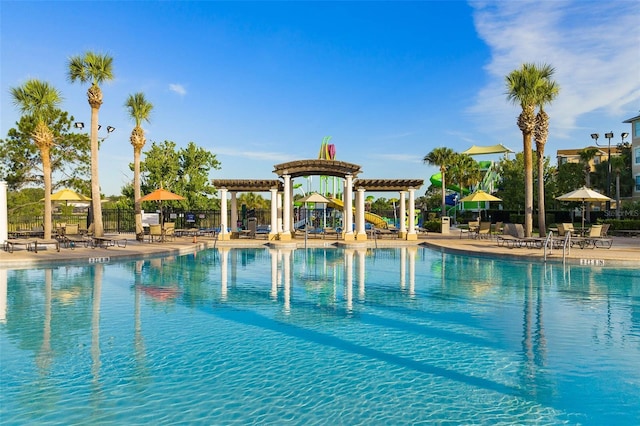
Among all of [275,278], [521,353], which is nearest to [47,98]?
[275,278]

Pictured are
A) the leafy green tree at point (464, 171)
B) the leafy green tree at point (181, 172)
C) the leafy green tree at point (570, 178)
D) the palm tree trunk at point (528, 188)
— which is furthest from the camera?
the leafy green tree at point (464, 171)

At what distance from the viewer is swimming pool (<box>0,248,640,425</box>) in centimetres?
487

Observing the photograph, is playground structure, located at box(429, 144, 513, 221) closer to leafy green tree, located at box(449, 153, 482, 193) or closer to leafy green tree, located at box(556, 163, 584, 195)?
leafy green tree, located at box(449, 153, 482, 193)

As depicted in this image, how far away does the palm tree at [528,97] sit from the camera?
24219mm

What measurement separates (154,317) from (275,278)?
17.9 ft

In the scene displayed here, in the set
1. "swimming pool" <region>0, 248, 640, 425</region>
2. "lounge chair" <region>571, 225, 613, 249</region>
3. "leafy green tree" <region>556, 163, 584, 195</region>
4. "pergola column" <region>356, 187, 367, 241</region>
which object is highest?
"leafy green tree" <region>556, 163, 584, 195</region>

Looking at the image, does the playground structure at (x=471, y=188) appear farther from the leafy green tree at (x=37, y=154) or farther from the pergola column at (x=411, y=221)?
the leafy green tree at (x=37, y=154)

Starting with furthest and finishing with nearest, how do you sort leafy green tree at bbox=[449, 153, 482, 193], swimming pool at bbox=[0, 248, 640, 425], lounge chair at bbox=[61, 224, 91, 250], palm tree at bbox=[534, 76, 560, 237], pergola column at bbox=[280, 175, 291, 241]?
leafy green tree at bbox=[449, 153, 482, 193] < pergola column at bbox=[280, 175, 291, 241] < palm tree at bbox=[534, 76, 560, 237] < lounge chair at bbox=[61, 224, 91, 250] < swimming pool at bbox=[0, 248, 640, 425]

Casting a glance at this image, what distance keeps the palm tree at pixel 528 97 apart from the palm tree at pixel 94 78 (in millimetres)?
22558

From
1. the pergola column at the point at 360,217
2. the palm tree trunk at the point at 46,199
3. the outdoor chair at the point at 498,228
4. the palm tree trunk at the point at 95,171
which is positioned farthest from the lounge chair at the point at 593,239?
the palm tree trunk at the point at 46,199

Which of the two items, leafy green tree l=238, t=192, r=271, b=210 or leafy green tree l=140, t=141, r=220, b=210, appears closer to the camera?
leafy green tree l=140, t=141, r=220, b=210

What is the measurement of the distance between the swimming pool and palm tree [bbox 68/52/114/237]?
41.9 feet

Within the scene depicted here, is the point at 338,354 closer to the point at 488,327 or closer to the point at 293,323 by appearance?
the point at 293,323

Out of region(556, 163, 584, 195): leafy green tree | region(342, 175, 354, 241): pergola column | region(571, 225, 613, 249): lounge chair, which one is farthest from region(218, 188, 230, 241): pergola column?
region(556, 163, 584, 195): leafy green tree
